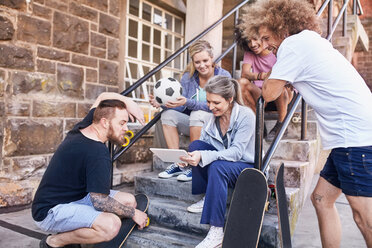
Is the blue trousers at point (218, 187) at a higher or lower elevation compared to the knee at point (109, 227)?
higher

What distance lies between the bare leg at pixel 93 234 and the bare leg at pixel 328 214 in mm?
1283

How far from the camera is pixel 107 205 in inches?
84.4

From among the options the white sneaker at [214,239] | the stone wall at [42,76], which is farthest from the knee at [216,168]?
the stone wall at [42,76]

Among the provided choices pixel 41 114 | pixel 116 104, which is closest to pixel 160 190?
pixel 116 104

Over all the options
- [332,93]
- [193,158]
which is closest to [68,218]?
[193,158]

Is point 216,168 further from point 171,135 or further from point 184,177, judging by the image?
point 171,135

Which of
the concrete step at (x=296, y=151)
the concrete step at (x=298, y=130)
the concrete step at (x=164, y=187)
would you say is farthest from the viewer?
the concrete step at (x=298, y=130)

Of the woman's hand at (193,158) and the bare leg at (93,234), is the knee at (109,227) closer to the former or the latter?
the bare leg at (93,234)

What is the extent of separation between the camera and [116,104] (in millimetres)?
2291

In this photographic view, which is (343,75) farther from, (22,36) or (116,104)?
(22,36)

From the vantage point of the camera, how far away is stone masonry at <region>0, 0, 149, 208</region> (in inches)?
122

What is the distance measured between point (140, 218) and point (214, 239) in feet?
2.02

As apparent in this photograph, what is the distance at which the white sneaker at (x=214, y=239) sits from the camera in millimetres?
2027

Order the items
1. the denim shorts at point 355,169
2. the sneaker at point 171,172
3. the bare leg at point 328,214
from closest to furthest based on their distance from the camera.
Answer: the denim shorts at point 355,169 < the bare leg at point 328,214 < the sneaker at point 171,172
